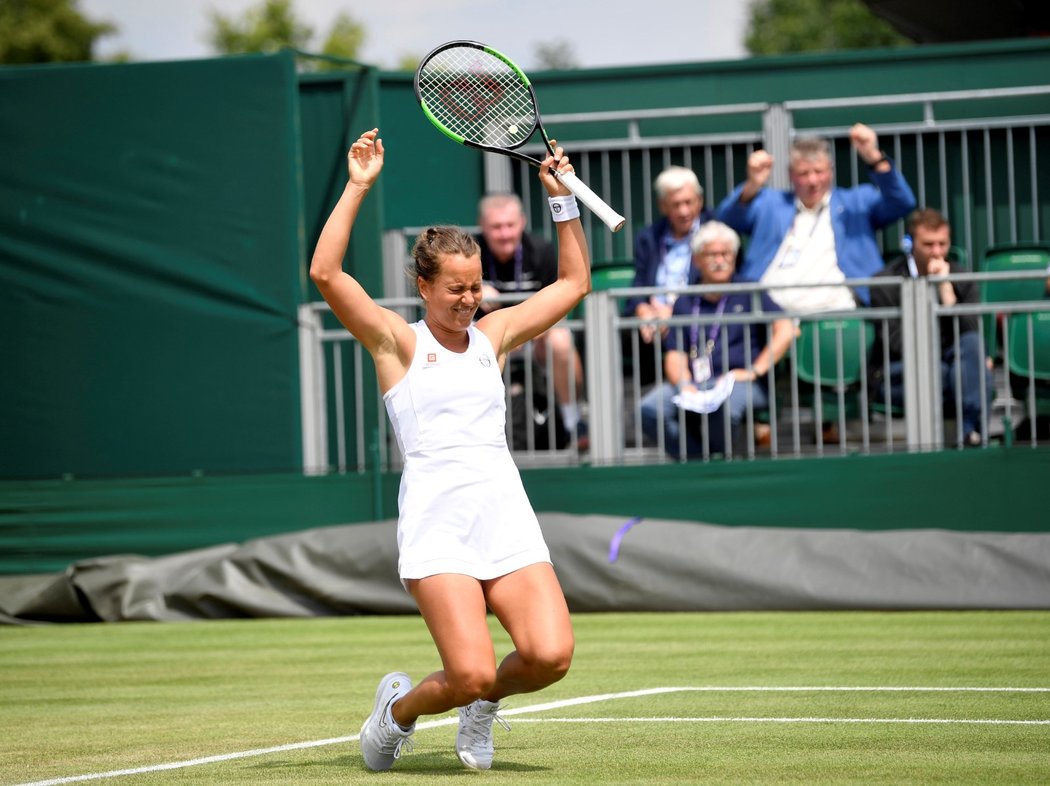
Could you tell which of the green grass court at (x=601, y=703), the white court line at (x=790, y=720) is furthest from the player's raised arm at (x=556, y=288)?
the white court line at (x=790, y=720)

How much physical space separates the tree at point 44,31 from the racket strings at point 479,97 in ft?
195

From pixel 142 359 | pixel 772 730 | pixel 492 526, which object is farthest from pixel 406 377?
pixel 142 359

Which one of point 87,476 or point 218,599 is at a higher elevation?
point 87,476

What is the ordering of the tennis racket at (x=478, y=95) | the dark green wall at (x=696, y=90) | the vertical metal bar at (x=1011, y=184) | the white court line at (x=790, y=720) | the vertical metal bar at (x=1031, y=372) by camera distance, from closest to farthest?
the white court line at (x=790, y=720) → the tennis racket at (x=478, y=95) → the vertical metal bar at (x=1031, y=372) → the vertical metal bar at (x=1011, y=184) → the dark green wall at (x=696, y=90)

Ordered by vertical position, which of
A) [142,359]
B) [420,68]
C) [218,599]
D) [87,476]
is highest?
[420,68]

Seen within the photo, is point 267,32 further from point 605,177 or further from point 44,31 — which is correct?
point 605,177

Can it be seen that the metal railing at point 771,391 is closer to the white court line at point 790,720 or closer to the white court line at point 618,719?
the white court line at point 618,719

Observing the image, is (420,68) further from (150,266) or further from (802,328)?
(150,266)

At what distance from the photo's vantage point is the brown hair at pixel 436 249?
18.3 feet

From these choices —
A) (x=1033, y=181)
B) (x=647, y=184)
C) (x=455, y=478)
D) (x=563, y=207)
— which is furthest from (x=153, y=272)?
(x=455, y=478)

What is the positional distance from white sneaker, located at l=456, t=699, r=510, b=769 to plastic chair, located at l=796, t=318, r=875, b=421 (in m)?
6.05

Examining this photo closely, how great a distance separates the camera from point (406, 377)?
5598mm

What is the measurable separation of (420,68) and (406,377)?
161 centimetres

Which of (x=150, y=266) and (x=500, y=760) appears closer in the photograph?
(x=500, y=760)
